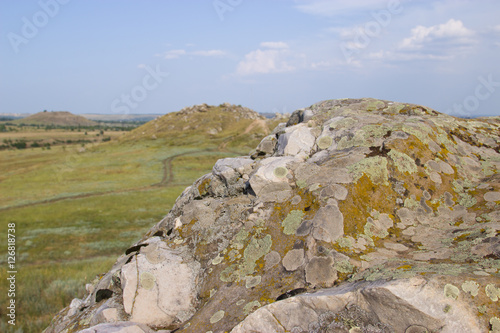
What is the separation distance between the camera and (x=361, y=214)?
7242 mm

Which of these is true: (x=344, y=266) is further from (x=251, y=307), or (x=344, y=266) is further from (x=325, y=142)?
(x=325, y=142)

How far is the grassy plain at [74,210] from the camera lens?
14.9m

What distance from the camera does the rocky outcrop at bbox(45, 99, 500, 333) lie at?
4898mm

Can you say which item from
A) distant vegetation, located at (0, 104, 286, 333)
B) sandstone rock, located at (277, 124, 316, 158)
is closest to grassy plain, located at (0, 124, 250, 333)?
distant vegetation, located at (0, 104, 286, 333)

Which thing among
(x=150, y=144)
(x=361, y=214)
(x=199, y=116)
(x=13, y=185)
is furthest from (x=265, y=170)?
(x=199, y=116)

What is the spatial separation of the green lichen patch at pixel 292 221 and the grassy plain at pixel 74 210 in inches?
412

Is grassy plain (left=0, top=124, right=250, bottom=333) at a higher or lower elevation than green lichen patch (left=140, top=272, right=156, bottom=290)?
lower

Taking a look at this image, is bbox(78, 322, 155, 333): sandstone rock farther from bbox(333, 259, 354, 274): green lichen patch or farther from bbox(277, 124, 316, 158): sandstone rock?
bbox(277, 124, 316, 158): sandstone rock

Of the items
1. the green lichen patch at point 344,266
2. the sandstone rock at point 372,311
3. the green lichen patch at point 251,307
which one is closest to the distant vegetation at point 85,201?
the green lichen patch at point 251,307

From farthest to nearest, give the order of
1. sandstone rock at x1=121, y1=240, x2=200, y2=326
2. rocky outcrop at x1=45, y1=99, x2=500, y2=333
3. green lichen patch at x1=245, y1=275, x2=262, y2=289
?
1. sandstone rock at x1=121, y1=240, x2=200, y2=326
2. green lichen patch at x1=245, y1=275, x2=262, y2=289
3. rocky outcrop at x1=45, y1=99, x2=500, y2=333

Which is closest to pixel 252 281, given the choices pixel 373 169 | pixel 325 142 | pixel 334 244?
pixel 334 244

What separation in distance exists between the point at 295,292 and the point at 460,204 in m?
4.97

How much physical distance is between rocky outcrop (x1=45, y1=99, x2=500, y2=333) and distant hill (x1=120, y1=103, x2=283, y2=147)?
291ft

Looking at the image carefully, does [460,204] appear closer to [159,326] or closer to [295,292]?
[295,292]
